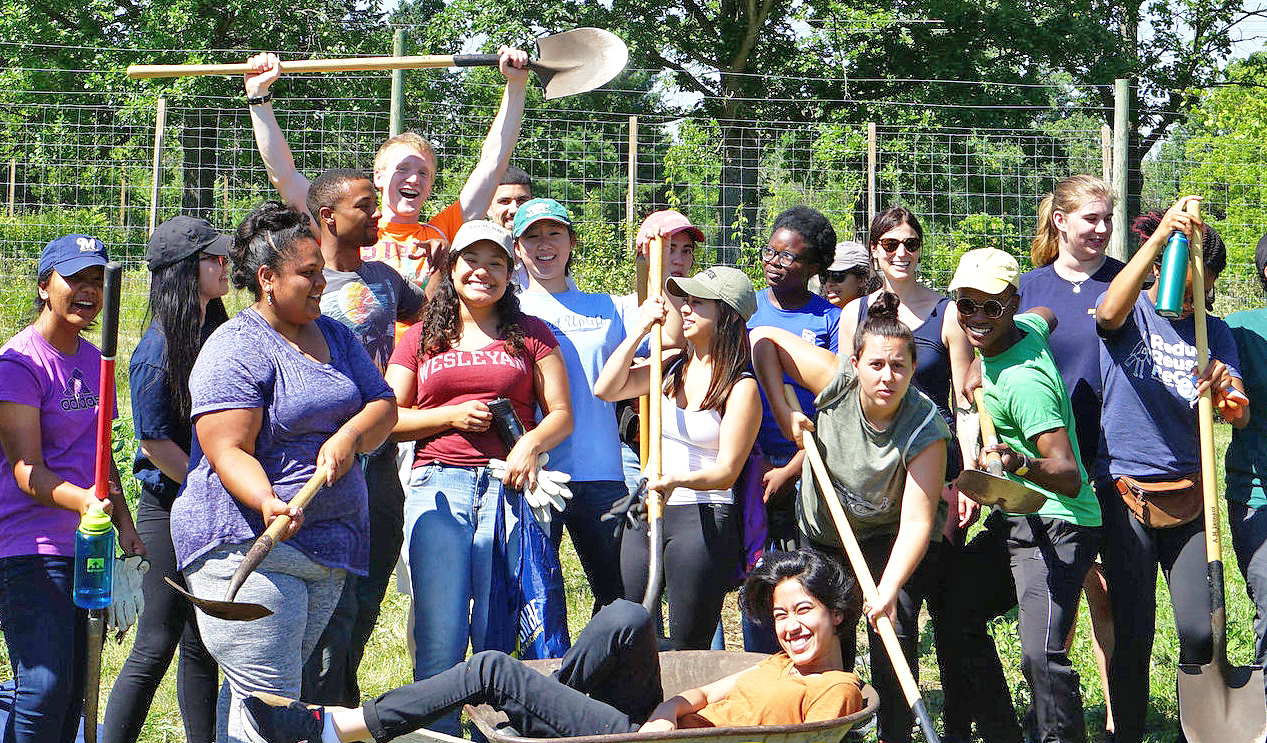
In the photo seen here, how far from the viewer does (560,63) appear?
18.2ft

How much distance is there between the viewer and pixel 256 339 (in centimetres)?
352

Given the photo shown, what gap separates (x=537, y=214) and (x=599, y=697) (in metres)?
1.91

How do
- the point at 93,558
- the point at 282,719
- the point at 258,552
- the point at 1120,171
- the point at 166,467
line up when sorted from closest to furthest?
the point at 258,552
the point at 282,719
the point at 93,558
the point at 166,467
the point at 1120,171

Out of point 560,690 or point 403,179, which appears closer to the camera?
point 560,690

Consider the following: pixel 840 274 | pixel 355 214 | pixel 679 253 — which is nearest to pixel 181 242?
pixel 355 214

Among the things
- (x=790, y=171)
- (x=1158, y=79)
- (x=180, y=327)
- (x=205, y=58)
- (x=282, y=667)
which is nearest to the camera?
(x=282, y=667)

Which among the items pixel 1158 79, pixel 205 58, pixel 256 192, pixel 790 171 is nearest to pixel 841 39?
pixel 1158 79

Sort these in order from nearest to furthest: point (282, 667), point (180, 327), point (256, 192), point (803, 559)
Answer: point (282, 667) < point (803, 559) < point (180, 327) < point (256, 192)

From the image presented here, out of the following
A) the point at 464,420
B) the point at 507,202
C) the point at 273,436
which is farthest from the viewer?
the point at 507,202

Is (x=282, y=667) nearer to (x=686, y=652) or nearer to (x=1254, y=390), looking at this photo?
(x=686, y=652)

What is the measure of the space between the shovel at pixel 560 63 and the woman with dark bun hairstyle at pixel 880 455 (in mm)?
1545

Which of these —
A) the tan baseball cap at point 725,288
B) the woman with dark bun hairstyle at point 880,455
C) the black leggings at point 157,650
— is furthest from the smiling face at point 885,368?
the black leggings at point 157,650

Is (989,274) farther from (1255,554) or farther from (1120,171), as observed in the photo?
(1120,171)

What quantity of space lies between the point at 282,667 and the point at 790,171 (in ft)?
41.6
